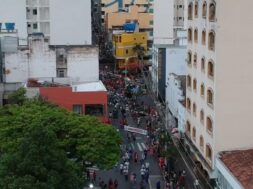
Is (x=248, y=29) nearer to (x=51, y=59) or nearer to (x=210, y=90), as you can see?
(x=210, y=90)

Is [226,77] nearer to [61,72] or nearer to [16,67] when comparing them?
[61,72]

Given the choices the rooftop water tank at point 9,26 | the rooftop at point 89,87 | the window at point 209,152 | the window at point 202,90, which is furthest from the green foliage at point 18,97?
the rooftop water tank at point 9,26

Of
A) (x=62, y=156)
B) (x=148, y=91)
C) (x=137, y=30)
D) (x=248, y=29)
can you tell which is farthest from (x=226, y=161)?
(x=137, y=30)

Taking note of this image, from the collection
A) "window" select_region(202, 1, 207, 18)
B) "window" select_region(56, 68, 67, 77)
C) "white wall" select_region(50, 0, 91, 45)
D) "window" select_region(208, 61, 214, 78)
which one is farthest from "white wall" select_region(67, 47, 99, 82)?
"window" select_region(208, 61, 214, 78)

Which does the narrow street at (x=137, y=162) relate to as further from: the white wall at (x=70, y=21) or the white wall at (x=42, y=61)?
the white wall at (x=70, y=21)

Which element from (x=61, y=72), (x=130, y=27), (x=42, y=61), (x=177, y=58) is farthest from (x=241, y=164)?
(x=130, y=27)

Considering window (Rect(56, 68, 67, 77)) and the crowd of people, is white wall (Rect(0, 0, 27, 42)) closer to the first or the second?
the crowd of people

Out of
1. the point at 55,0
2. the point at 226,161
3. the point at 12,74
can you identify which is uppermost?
the point at 55,0
